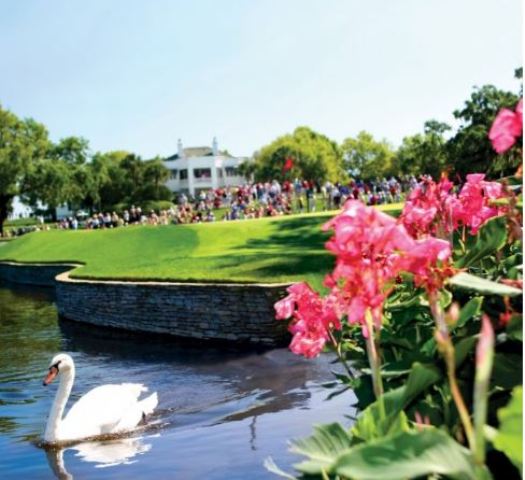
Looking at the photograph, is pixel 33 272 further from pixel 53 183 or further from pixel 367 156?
pixel 367 156

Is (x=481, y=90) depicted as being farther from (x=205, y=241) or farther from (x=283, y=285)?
(x=283, y=285)

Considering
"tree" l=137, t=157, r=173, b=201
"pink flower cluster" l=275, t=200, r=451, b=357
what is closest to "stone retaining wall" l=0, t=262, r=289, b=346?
"pink flower cluster" l=275, t=200, r=451, b=357

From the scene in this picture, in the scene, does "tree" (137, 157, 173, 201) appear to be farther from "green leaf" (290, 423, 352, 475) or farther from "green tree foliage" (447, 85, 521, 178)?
"green leaf" (290, 423, 352, 475)

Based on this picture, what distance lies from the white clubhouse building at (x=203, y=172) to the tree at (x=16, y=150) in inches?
1762

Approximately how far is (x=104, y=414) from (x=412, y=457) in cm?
823

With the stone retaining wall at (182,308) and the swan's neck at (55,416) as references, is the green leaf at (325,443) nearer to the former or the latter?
the swan's neck at (55,416)

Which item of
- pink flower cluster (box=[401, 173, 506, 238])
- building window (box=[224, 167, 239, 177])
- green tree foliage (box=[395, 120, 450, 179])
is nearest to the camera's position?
pink flower cluster (box=[401, 173, 506, 238])

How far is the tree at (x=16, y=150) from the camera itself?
65500 mm

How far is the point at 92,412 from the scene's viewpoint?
943cm

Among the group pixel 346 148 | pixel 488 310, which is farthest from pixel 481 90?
pixel 346 148

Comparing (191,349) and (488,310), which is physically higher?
(488,310)

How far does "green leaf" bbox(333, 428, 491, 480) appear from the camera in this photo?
1596mm

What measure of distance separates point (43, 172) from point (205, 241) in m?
46.3

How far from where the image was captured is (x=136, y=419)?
9680 mm
